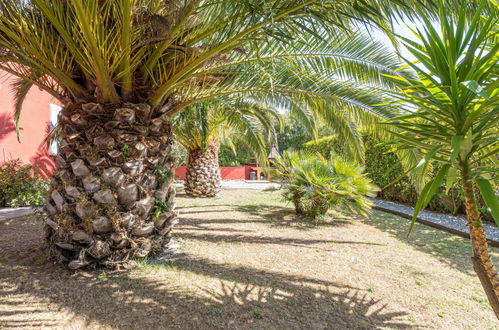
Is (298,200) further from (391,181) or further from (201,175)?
(391,181)

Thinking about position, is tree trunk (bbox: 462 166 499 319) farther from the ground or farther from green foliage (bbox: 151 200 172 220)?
green foliage (bbox: 151 200 172 220)

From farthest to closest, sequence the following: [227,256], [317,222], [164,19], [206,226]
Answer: [317,222], [206,226], [227,256], [164,19]

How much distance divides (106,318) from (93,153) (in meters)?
1.66

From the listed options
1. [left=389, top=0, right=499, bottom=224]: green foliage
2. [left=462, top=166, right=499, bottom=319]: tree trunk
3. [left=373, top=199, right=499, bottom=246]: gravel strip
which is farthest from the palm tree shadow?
[left=389, top=0, right=499, bottom=224]: green foliage

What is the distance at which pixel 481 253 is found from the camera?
1426 mm

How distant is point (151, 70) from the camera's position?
10.1 ft

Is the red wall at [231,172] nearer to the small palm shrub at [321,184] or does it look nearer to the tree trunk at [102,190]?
the small palm shrub at [321,184]

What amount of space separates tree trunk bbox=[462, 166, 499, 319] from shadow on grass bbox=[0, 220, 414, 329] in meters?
0.81

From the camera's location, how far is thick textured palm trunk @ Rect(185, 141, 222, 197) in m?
9.68

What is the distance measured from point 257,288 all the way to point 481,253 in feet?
5.71

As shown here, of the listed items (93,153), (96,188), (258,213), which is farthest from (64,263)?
(258,213)

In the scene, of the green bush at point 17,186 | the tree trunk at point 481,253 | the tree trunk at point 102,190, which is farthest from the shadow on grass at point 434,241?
the green bush at point 17,186

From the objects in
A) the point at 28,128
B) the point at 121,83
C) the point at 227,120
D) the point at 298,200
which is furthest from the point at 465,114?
the point at 28,128

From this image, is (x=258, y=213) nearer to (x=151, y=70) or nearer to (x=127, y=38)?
(x=151, y=70)
